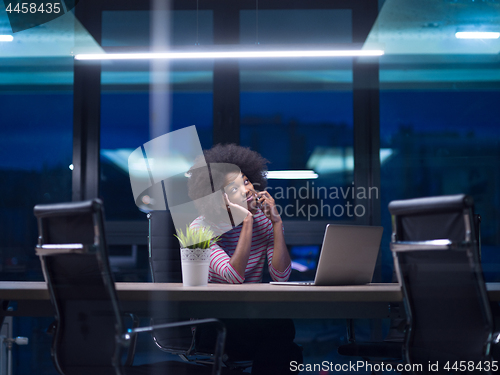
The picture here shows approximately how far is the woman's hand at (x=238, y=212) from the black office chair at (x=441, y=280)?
0.89 meters

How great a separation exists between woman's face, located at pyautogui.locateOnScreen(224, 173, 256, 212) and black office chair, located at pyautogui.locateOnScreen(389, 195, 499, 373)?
1.04 m

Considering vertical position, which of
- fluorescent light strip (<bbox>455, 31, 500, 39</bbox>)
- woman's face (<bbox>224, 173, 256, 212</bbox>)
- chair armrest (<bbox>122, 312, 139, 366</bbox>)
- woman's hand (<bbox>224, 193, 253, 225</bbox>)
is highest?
fluorescent light strip (<bbox>455, 31, 500, 39</bbox>)

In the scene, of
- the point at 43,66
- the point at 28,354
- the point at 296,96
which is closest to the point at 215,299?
the point at 296,96

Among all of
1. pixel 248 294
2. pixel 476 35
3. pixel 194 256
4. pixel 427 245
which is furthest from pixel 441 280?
pixel 476 35

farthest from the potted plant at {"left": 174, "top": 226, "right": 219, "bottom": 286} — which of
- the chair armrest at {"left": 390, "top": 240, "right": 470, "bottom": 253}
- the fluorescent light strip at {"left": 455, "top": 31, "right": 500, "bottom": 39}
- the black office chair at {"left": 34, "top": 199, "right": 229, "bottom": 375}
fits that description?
the fluorescent light strip at {"left": 455, "top": 31, "right": 500, "bottom": 39}

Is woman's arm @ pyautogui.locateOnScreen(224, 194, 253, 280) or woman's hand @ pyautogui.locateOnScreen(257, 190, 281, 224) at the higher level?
woman's hand @ pyautogui.locateOnScreen(257, 190, 281, 224)

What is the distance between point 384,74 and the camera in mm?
4121

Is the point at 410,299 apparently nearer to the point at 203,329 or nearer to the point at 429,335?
the point at 429,335

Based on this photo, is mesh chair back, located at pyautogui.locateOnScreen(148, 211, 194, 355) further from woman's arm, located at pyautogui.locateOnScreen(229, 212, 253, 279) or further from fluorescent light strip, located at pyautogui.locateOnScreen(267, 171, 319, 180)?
fluorescent light strip, located at pyautogui.locateOnScreen(267, 171, 319, 180)

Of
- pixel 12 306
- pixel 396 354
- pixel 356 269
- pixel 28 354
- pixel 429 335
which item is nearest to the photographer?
pixel 429 335

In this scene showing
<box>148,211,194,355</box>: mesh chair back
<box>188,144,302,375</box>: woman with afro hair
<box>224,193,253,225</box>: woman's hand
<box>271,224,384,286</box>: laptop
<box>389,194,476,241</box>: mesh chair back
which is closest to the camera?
<box>389,194,476,241</box>: mesh chair back

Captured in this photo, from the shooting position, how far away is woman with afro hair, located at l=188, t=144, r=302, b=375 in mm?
2023

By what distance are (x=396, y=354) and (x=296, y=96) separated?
259cm

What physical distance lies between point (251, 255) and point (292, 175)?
5.91ft
